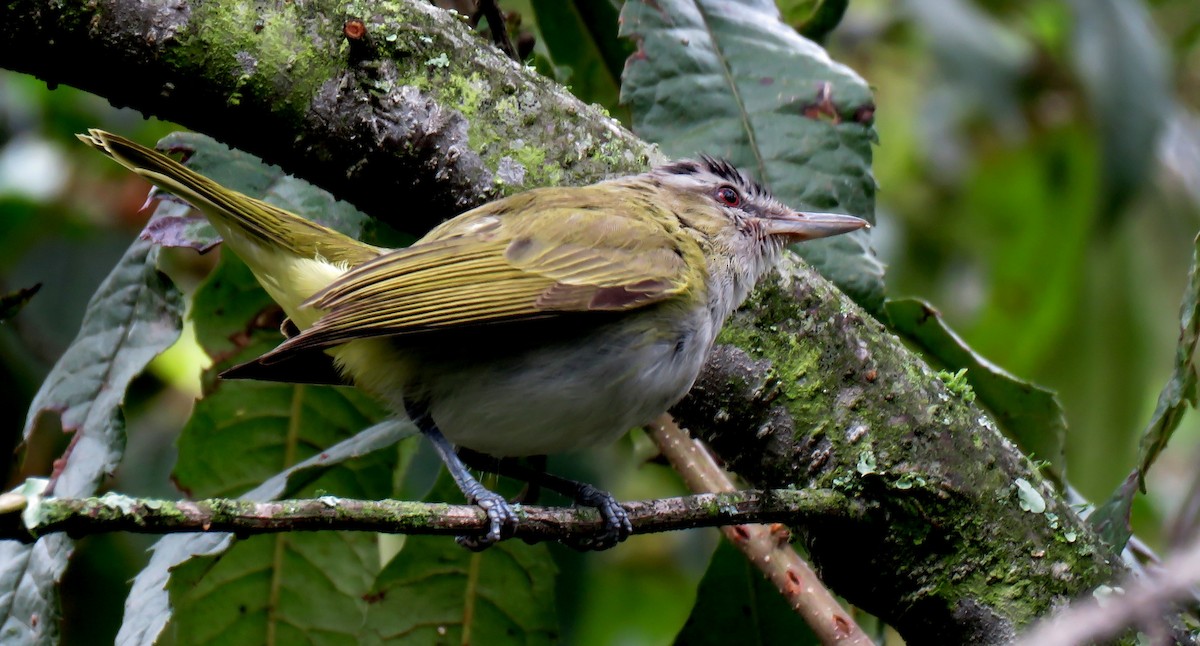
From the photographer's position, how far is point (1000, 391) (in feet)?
9.33

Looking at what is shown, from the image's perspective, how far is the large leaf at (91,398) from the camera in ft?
7.89

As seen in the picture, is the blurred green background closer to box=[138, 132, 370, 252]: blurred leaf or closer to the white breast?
box=[138, 132, 370, 252]: blurred leaf

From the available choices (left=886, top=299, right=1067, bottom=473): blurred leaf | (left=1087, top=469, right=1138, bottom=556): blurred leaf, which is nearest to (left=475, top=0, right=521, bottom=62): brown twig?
(left=886, top=299, right=1067, bottom=473): blurred leaf

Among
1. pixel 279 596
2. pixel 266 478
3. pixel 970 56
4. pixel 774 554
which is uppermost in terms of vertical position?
pixel 970 56

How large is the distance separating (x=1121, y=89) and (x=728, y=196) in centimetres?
195

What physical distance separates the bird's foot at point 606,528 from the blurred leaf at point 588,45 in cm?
134

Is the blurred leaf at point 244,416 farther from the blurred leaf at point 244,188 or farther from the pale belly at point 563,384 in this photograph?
the pale belly at point 563,384

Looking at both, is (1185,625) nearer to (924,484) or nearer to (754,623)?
(924,484)

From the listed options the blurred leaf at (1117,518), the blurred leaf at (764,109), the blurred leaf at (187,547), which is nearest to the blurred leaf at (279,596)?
the blurred leaf at (187,547)

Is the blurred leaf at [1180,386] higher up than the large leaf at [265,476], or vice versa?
the blurred leaf at [1180,386]

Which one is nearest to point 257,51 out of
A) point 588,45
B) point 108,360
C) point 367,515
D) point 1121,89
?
point 108,360

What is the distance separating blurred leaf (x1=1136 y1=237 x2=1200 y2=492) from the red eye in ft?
3.49

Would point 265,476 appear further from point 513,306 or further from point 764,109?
point 764,109

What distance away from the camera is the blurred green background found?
160 inches
